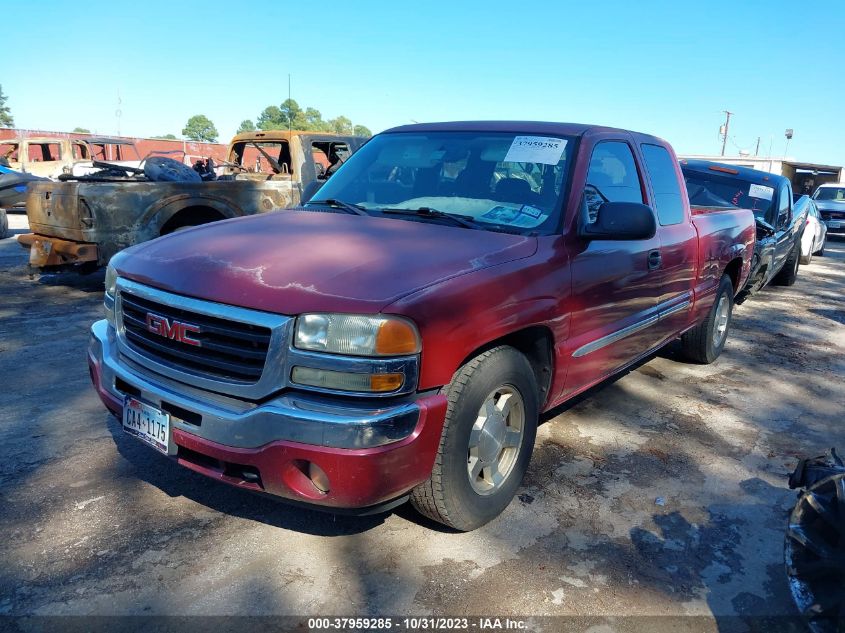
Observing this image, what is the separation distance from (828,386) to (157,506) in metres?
5.09

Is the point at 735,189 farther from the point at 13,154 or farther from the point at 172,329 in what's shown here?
the point at 13,154

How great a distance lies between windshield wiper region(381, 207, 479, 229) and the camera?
3.13m

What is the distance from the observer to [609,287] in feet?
11.3

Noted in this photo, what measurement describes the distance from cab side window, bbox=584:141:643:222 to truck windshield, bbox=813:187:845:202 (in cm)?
1982

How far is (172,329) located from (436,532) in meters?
1.44

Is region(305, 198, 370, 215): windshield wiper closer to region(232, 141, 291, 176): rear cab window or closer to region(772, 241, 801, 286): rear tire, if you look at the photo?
region(232, 141, 291, 176): rear cab window

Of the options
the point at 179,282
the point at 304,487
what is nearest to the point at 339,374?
the point at 304,487

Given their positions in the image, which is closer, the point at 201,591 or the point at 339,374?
the point at 339,374

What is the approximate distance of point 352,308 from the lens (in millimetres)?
2250

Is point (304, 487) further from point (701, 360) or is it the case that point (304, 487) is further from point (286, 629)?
point (701, 360)

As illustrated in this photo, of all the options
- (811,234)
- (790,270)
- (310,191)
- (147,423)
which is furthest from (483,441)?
(811,234)

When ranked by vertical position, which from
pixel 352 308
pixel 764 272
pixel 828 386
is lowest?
pixel 828 386

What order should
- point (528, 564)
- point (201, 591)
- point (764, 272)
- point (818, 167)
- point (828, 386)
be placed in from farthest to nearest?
point (818, 167), point (764, 272), point (828, 386), point (528, 564), point (201, 591)

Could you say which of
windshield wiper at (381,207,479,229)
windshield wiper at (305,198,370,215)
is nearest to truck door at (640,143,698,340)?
windshield wiper at (381,207,479,229)
